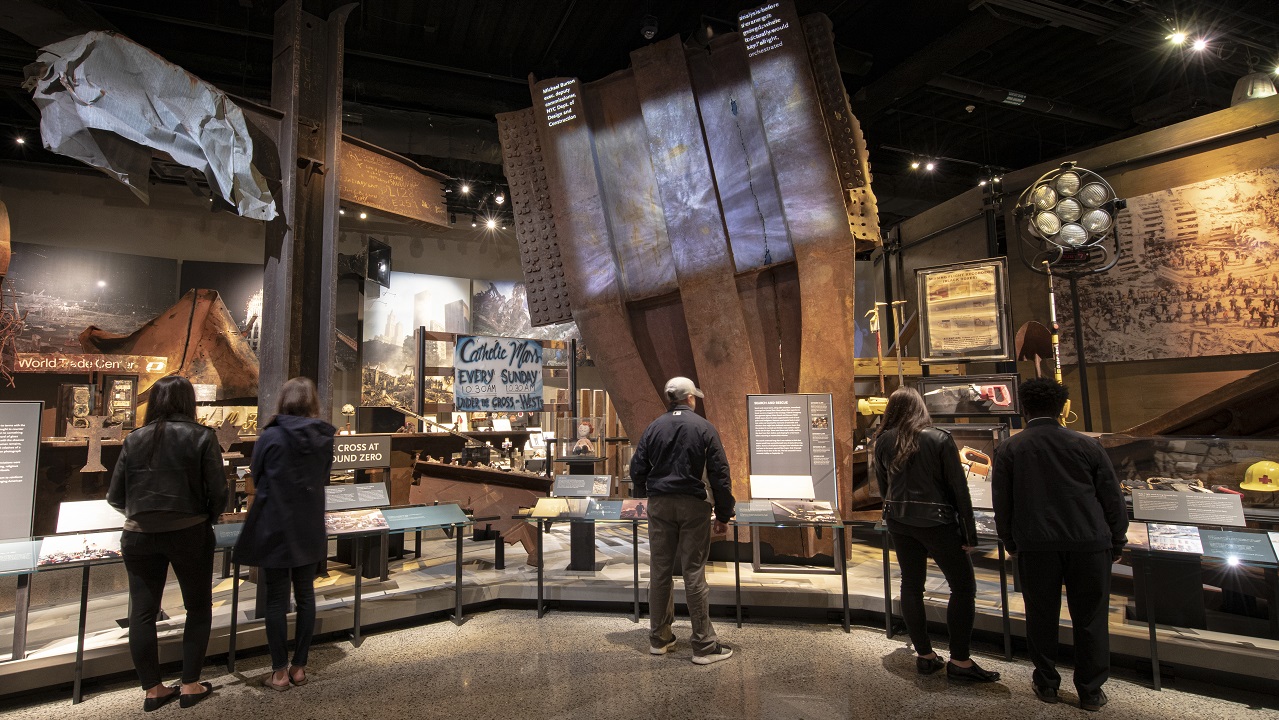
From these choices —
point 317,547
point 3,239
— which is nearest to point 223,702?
point 317,547

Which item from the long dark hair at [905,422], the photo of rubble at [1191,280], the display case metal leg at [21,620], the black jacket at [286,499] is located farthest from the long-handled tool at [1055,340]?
the display case metal leg at [21,620]

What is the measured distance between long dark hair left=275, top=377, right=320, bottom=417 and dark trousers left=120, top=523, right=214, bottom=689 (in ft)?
2.39

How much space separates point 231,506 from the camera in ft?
18.1

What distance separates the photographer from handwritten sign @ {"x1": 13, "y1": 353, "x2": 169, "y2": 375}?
8977 mm

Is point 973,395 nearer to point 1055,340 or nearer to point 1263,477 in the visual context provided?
point 1263,477

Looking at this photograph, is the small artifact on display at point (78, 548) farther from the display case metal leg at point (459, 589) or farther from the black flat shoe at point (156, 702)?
the display case metal leg at point (459, 589)

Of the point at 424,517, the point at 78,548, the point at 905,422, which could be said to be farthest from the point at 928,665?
the point at 78,548

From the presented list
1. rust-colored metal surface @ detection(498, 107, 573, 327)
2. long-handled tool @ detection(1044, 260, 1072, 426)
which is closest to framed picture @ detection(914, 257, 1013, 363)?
long-handled tool @ detection(1044, 260, 1072, 426)

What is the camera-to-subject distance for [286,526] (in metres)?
3.54

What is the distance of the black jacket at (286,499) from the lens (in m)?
3.52

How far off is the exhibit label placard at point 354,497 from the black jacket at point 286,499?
0.79m

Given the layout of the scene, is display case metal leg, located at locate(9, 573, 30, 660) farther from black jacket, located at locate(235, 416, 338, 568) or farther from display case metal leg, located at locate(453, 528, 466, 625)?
display case metal leg, located at locate(453, 528, 466, 625)

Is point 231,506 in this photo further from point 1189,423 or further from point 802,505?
point 1189,423

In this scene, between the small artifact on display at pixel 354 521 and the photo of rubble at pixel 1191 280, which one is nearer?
the small artifact on display at pixel 354 521
